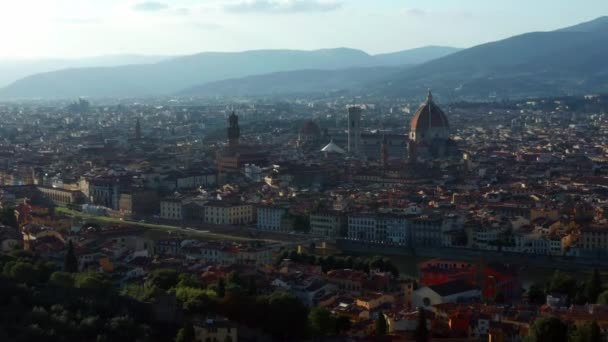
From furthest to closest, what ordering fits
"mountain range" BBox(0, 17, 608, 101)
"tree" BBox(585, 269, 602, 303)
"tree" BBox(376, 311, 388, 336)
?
"mountain range" BBox(0, 17, 608, 101)
"tree" BBox(585, 269, 602, 303)
"tree" BBox(376, 311, 388, 336)

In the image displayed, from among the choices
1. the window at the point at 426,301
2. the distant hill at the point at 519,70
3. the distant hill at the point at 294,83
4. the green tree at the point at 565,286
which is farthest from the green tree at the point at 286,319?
the distant hill at the point at 294,83

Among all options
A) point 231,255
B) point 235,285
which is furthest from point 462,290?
point 231,255

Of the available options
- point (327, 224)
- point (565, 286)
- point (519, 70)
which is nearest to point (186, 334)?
point (565, 286)

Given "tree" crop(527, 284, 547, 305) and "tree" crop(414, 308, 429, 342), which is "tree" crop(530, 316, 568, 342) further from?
"tree" crop(527, 284, 547, 305)

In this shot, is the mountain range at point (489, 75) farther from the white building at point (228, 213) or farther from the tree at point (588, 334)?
the tree at point (588, 334)

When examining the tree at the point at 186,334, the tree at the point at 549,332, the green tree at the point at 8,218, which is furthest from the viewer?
the green tree at the point at 8,218

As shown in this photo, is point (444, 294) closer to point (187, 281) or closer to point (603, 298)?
point (603, 298)

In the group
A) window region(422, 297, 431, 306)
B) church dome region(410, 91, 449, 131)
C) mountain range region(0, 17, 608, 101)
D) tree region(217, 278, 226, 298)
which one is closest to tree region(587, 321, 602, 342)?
window region(422, 297, 431, 306)
